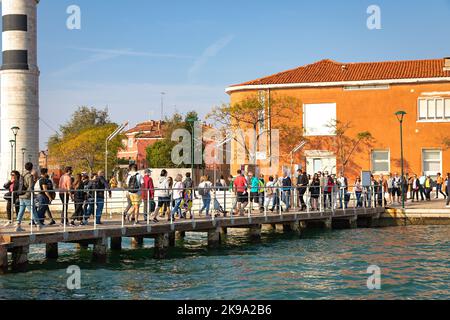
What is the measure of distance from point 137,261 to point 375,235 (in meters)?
11.5

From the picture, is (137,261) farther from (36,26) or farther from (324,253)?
(36,26)

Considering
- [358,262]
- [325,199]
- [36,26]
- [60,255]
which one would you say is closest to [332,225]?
[325,199]

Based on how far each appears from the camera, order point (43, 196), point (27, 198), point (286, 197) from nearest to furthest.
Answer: point (27, 198), point (43, 196), point (286, 197)

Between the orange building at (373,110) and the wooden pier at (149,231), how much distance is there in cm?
1439

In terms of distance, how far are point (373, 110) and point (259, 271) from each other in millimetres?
30610

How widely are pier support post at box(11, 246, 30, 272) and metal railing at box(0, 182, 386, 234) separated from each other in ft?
2.29

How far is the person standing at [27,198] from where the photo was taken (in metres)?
21.0

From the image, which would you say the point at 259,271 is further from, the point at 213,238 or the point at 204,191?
the point at 204,191

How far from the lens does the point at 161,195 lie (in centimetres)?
2555

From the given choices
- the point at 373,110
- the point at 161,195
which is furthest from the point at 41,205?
the point at 373,110

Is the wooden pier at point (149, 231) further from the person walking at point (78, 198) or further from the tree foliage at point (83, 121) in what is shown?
the tree foliage at point (83, 121)

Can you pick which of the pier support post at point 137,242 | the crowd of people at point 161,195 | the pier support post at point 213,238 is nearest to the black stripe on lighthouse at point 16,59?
the crowd of people at point 161,195

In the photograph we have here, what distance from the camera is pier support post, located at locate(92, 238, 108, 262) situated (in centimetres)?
2274
